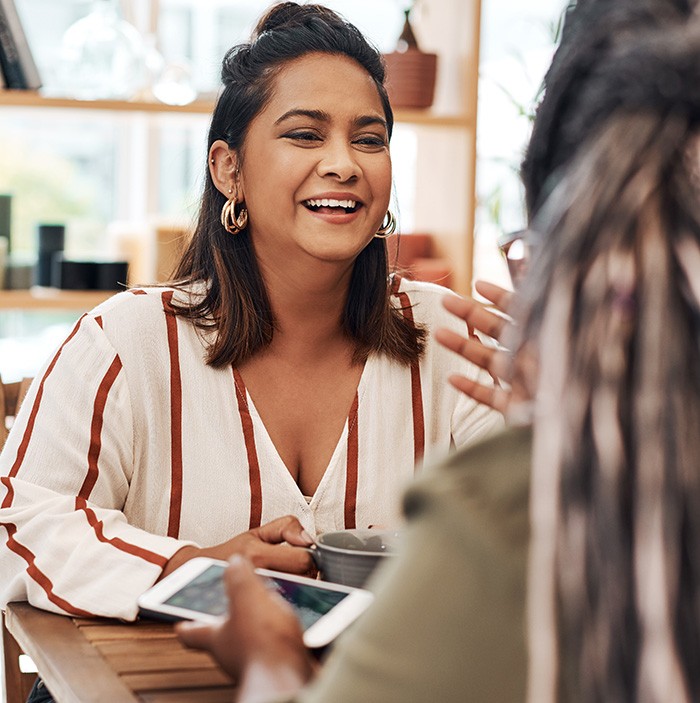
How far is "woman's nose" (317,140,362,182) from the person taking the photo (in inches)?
65.7

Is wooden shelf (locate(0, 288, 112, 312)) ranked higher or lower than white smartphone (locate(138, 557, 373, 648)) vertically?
higher

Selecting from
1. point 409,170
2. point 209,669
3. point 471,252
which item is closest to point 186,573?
point 209,669

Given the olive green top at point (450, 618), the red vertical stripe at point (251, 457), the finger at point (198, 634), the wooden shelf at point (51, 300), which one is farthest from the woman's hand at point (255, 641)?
the wooden shelf at point (51, 300)

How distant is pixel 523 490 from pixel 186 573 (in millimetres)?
545

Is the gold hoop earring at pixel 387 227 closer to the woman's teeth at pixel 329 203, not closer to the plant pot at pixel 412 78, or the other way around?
the woman's teeth at pixel 329 203

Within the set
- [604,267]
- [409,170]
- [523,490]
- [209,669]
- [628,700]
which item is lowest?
[209,669]

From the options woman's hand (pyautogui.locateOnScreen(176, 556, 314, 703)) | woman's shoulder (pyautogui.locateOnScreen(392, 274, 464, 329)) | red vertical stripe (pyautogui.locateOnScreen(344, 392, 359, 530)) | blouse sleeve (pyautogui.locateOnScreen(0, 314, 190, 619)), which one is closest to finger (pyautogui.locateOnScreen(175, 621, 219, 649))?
woman's hand (pyautogui.locateOnScreen(176, 556, 314, 703))

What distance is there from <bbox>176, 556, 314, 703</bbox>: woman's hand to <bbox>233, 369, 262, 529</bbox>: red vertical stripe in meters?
0.65

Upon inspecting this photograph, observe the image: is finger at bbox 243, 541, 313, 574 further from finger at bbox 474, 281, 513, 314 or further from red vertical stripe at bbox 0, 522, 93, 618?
finger at bbox 474, 281, 513, 314

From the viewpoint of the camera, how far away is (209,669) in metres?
1.06

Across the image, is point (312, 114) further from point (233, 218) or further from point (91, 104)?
point (91, 104)

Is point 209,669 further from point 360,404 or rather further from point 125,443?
point 360,404

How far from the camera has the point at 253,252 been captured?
176 cm

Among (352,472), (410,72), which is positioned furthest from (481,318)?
(410,72)
